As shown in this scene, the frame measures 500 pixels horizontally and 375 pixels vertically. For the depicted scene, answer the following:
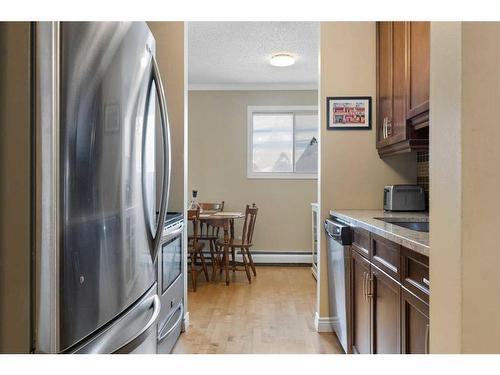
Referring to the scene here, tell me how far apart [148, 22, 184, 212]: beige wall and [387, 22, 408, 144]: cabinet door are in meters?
1.57

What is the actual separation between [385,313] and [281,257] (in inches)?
138

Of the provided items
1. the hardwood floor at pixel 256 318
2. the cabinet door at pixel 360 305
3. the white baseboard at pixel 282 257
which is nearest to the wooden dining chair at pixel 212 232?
the hardwood floor at pixel 256 318

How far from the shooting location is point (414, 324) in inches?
48.1

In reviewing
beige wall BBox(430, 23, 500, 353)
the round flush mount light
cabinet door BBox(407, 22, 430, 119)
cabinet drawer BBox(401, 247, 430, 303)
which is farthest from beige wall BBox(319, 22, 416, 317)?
beige wall BBox(430, 23, 500, 353)

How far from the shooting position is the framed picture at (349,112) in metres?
2.66

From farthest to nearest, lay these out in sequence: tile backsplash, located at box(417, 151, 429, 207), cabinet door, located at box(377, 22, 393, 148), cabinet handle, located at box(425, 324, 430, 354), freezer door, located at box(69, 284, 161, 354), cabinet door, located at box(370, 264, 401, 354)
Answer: tile backsplash, located at box(417, 151, 429, 207), cabinet door, located at box(377, 22, 393, 148), cabinet door, located at box(370, 264, 401, 354), cabinet handle, located at box(425, 324, 430, 354), freezer door, located at box(69, 284, 161, 354)

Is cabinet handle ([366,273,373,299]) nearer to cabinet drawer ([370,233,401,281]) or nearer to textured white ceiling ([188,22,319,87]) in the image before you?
cabinet drawer ([370,233,401,281])

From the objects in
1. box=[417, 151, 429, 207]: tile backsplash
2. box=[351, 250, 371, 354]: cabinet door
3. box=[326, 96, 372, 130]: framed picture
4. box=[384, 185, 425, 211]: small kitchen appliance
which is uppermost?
box=[326, 96, 372, 130]: framed picture

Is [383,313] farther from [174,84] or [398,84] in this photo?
[174,84]

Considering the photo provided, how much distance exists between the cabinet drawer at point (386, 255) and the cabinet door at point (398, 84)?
0.84m

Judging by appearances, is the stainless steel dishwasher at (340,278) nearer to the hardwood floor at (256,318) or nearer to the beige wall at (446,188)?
the hardwood floor at (256,318)

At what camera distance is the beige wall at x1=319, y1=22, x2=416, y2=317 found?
8.71ft
